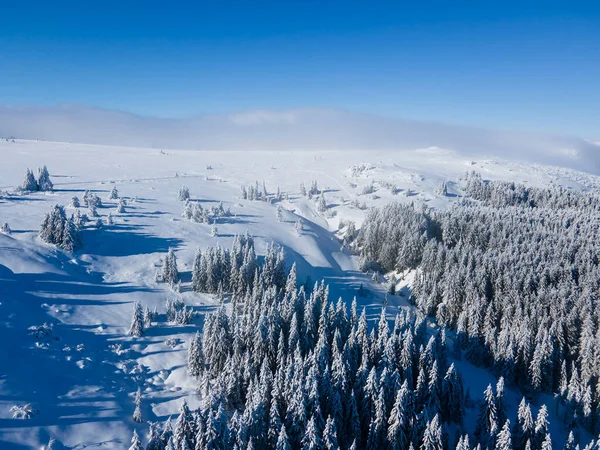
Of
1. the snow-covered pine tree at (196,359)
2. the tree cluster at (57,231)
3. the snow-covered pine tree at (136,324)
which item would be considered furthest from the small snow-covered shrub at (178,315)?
the tree cluster at (57,231)

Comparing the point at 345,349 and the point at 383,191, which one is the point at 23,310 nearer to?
the point at 345,349

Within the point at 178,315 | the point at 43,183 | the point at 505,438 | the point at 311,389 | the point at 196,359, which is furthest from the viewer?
the point at 43,183

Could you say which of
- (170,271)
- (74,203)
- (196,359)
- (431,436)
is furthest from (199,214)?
(431,436)

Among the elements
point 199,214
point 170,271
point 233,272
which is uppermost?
point 199,214

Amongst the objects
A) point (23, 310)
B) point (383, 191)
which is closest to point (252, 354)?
point (23, 310)

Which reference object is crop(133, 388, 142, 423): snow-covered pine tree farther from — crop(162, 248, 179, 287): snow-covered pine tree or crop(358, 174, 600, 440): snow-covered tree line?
crop(358, 174, 600, 440): snow-covered tree line

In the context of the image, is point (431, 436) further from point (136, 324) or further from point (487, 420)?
point (136, 324)

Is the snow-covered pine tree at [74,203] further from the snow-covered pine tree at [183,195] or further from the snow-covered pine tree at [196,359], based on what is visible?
→ the snow-covered pine tree at [196,359]
